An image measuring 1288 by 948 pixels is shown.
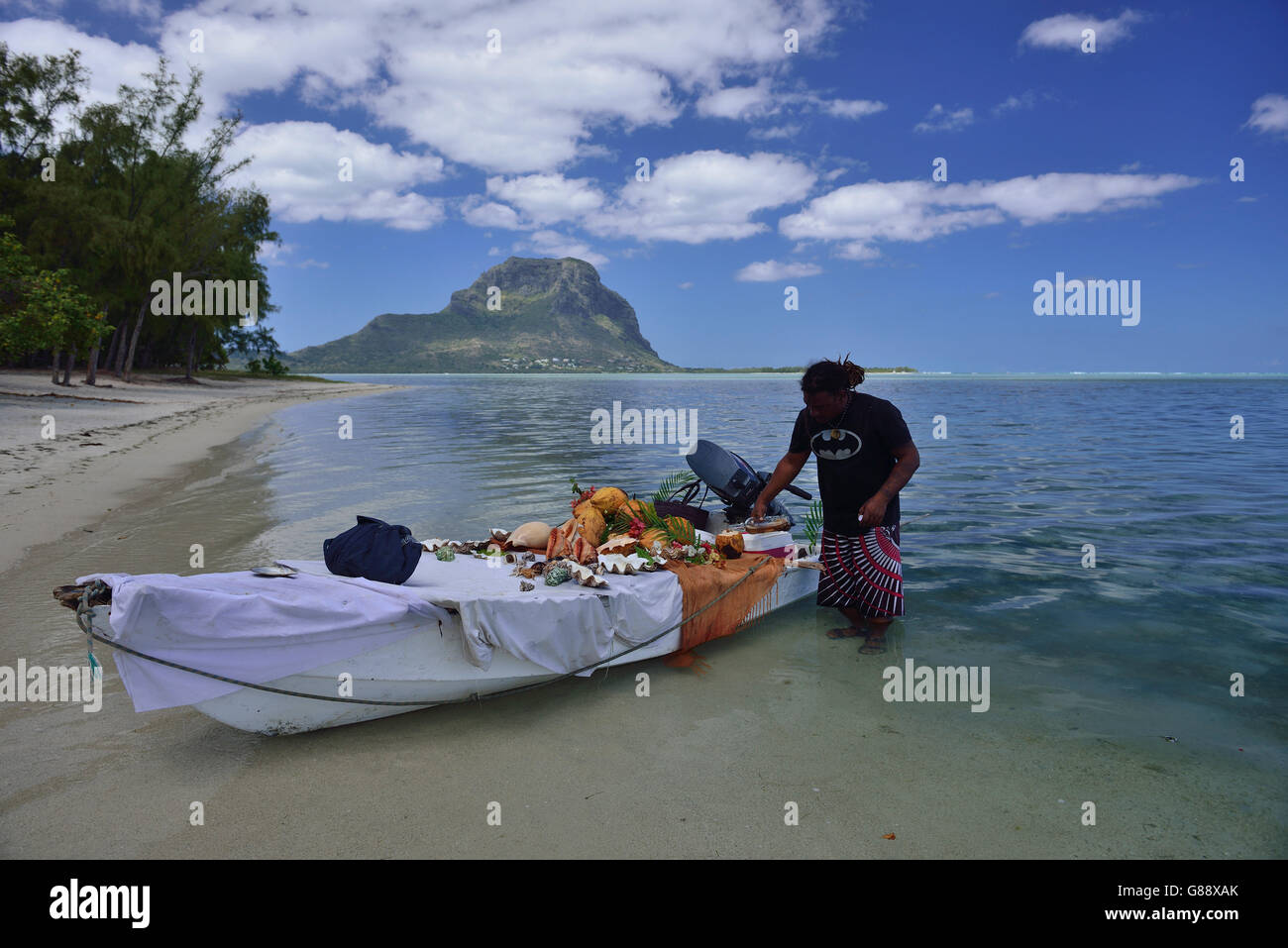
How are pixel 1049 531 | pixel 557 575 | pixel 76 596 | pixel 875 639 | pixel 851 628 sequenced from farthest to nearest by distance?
pixel 1049 531 < pixel 851 628 < pixel 875 639 < pixel 557 575 < pixel 76 596

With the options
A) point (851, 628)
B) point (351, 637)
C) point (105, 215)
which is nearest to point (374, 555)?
point (351, 637)

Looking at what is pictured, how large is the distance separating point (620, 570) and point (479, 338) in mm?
199946

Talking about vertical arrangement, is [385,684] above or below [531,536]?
below

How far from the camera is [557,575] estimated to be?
5.14m

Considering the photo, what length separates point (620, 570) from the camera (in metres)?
5.48

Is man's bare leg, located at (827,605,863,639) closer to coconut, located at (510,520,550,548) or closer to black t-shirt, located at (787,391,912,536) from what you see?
black t-shirt, located at (787,391,912,536)

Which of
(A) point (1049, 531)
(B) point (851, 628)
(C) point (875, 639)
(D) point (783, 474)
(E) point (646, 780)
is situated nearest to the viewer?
(E) point (646, 780)


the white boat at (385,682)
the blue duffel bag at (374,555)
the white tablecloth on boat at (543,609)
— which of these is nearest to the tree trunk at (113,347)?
the blue duffel bag at (374,555)

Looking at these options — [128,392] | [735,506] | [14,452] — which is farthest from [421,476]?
[128,392]

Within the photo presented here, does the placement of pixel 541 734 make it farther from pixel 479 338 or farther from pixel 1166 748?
pixel 479 338

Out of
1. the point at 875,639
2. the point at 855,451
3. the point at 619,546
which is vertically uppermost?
→ the point at 855,451

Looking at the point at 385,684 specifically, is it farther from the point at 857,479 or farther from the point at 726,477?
the point at 726,477

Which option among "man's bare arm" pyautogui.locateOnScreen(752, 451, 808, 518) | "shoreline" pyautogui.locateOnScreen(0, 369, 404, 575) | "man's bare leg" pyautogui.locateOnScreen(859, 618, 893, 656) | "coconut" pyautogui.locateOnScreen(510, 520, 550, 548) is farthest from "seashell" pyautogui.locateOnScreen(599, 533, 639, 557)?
"shoreline" pyautogui.locateOnScreen(0, 369, 404, 575)

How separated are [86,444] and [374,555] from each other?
16283mm
